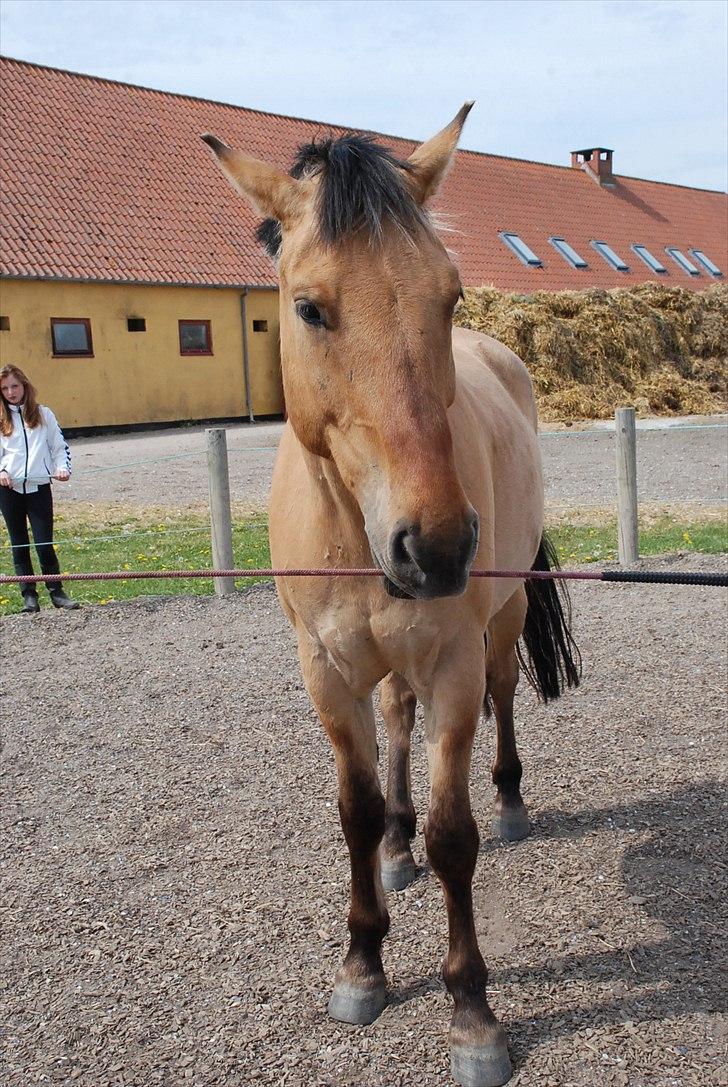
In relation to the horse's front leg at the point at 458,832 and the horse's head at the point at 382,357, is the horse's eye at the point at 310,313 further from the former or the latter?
the horse's front leg at the point at 458,832

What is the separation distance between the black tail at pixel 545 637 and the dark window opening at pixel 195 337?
19.6 meters

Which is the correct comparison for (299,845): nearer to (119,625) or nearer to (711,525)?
(119,625)

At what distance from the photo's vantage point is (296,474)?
3.10m

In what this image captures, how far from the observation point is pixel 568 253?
32.1 metres

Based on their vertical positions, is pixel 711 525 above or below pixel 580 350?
below

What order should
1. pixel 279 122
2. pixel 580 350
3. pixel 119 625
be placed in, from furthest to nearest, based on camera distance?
pixel 279 122, pixel 580 350, pixel 119 625

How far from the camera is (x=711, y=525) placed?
10117 millimetres

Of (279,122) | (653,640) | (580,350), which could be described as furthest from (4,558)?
(279,122)

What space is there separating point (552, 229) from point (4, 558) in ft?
90.0

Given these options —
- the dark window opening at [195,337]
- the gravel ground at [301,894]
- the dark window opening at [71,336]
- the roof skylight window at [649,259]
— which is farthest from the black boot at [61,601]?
the roof skylight window at [649,259]

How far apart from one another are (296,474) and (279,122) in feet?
94.2

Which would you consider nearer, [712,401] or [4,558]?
[4,558]

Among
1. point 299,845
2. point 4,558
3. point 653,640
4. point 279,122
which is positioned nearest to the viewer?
point 299,845

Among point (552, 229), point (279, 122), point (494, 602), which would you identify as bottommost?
point (494, 602)
